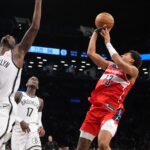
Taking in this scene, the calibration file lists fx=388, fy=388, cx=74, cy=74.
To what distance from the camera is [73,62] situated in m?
30.7

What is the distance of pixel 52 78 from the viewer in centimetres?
3047

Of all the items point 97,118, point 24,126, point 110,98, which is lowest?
point 24,126

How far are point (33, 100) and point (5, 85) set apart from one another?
4.16 metres

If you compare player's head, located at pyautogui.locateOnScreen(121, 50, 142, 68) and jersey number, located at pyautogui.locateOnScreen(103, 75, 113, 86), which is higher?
player's head, located at pyautogui.locateOnScreen(121, 50, 142, 68)

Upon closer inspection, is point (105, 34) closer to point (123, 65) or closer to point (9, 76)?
point (123, 65)

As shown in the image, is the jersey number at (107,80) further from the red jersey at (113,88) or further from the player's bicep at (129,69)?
the player's bicep at (129,69)

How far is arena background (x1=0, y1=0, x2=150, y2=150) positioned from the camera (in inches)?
1059

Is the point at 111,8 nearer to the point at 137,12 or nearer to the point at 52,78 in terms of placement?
the point at 137,12

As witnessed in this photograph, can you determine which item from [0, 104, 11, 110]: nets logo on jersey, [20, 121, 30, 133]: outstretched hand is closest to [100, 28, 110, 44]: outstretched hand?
[0, 104, 11, 110]: nets logo on jersey

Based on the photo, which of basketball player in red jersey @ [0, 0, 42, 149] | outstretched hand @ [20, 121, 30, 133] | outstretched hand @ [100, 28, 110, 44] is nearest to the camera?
basketball player in red jersey @ [0, 0, 42, 149]

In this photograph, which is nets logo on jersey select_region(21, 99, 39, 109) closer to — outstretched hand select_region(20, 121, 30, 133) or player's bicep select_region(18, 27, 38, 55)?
outstretched hand select_region(20, 121, 30, 133)

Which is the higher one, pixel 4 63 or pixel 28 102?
pixel 4 63

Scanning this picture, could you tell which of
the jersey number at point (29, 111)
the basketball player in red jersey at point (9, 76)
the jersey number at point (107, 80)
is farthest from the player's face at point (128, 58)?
the jersey number at point (29, 111)

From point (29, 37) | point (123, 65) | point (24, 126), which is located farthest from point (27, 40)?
point (24, 126)
